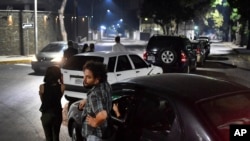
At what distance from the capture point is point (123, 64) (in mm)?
10477

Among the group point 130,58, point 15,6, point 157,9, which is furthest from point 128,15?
point 130,58

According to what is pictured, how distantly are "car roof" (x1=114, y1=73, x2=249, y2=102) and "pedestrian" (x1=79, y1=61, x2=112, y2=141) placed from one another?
690 millimetres

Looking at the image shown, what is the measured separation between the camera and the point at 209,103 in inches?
158

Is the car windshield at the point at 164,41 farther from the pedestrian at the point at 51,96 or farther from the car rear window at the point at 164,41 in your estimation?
the pedestrian at the point at 51,96

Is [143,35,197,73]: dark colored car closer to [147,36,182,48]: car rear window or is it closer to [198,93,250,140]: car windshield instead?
[147,36,182,48]: car rear window

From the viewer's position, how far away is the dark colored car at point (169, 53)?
599 inches

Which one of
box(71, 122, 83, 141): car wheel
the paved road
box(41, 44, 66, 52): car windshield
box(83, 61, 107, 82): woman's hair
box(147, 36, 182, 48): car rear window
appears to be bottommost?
the paved road

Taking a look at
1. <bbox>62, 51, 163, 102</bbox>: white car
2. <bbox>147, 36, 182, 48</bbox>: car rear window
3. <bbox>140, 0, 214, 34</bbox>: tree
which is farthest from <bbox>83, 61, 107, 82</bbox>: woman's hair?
<bbox>140, 0, 214, 34</bbox>: tree

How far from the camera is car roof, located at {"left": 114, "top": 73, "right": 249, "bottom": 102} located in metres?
4.17

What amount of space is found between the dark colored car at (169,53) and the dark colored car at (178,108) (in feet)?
33.5

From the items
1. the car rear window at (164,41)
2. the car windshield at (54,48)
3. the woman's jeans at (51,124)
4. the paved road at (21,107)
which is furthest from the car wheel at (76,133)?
the car windshield at (54,48)

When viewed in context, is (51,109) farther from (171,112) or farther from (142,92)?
(171,112)

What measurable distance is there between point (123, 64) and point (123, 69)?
0.19 metres

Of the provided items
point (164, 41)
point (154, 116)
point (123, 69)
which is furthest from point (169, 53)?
point (154, 116)
